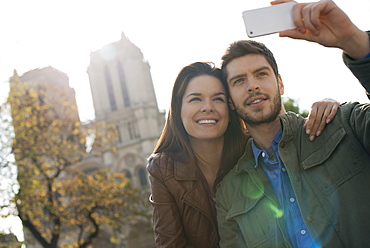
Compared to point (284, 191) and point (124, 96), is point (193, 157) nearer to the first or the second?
point (284, 191)

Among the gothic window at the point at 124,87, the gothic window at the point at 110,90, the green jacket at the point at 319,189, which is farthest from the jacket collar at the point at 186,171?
the gothic window at the point at 110,90

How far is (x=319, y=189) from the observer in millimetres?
2631

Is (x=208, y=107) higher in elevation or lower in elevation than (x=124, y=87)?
lower

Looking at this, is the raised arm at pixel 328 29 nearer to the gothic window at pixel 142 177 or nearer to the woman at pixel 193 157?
the woman at pixel 193 157

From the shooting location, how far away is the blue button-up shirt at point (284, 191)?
8.76 ft

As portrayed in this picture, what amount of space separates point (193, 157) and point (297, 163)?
1241 millimetres

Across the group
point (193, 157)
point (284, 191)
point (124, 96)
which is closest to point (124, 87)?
point (124, 96)

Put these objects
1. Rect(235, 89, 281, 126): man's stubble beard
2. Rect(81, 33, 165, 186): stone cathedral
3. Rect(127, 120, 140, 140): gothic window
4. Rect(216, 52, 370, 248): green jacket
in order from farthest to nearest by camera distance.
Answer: Rect(127, 120, 140, 140): gothic window < Rect(81, 33, 165, 186): stone cathedral < Rect(235, 89, 281, 126): man's stubble beard < Rect(216, 52, 370, 248): green jacket

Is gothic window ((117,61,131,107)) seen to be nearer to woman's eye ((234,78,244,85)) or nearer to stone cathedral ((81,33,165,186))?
stone cathedral ((81,33,165,186))

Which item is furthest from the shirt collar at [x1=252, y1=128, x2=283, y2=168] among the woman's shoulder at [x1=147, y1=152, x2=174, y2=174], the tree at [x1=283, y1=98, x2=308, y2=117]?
the tree at [x1=283, y1=98, x2=308, y2=117]

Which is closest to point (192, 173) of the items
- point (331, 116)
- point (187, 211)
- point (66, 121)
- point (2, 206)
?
point (187, 211)

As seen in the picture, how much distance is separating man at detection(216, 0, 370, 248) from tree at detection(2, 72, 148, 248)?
42.4 feet

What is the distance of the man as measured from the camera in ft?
7.41

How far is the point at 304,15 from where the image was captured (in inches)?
84.2
